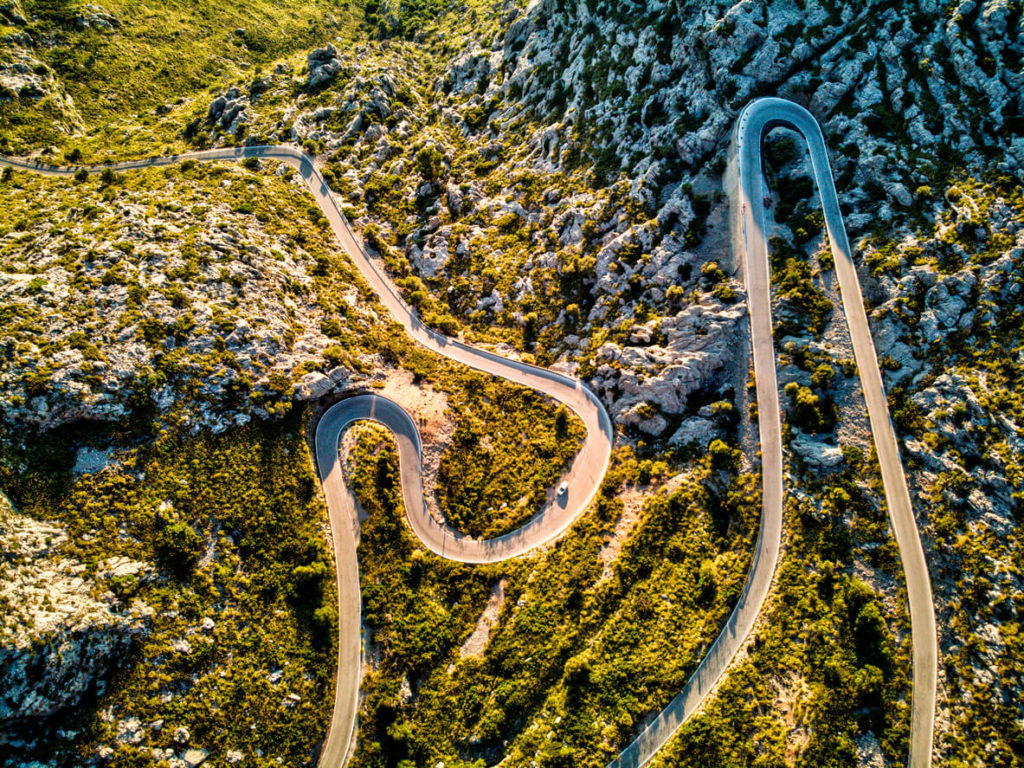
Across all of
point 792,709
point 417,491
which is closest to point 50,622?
point 417,491

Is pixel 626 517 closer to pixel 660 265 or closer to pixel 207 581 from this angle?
pixel 660 265

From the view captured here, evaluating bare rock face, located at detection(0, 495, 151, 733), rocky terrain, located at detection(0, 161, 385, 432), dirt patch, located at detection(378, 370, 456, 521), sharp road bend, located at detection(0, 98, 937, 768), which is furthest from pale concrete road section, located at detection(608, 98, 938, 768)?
rocky terrain, located at detection(0, 161, 385, 432)

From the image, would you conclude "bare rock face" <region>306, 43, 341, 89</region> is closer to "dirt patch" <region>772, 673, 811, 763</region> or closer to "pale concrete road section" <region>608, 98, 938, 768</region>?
"pale concrete road section" <region>608, 98, 938, 768</region>

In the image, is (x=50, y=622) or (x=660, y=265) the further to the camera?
(x=660, y=265)

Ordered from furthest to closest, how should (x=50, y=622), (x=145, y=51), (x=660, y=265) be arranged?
(x=145, y=51)
(x=660, y=265)
(x=50, y=622)

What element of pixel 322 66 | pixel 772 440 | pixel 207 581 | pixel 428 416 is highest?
pixel 322 66

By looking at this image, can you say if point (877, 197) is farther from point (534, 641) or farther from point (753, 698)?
point (534, 641)

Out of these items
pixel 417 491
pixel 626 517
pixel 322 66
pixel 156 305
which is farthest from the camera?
pixel 322 66
